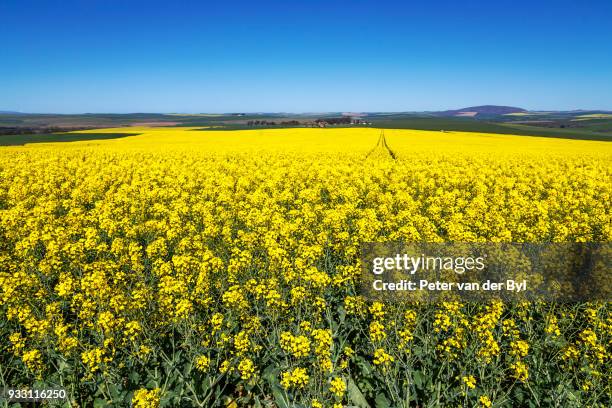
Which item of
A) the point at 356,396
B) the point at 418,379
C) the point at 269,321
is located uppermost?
the point at 269,321

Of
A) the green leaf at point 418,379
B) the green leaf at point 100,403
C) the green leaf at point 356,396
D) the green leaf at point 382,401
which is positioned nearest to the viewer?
the green leaf at point 100,403

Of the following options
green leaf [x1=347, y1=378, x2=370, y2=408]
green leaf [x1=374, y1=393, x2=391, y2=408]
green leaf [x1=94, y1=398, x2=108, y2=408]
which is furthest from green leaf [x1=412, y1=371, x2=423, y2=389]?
green leaf [x1=94, y1=398, x2=108, y2=408]

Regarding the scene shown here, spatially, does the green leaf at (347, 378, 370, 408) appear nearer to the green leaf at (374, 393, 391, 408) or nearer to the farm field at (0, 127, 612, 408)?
the farm field at (0, 127, 612, 408)

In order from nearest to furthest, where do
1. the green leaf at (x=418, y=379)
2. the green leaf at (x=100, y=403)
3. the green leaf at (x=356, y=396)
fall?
the green leaf at (x=100, y=403) → the green leaf at (x=356, y=396) → the green leaf at (x=418, y=379)

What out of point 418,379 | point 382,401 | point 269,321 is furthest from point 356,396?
point 269,321

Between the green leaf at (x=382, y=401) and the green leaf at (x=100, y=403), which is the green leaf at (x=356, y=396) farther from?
the green leaf at (x=100, y=403)

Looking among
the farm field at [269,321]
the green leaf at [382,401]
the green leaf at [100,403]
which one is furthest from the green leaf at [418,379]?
the green leaf at [100,403]

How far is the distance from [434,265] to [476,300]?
3.14 feet

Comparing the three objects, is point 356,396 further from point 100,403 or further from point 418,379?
point 100,403

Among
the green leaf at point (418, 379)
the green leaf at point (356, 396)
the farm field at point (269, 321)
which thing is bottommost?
the green leaf at point (356, 396)

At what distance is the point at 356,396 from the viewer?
15.9ft

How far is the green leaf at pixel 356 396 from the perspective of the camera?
4781 millimetres

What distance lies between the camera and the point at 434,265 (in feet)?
21.7

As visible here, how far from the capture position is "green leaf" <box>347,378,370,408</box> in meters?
4.78
